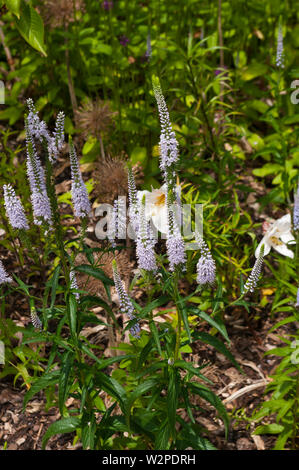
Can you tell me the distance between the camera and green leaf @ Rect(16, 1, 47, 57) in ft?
5.90

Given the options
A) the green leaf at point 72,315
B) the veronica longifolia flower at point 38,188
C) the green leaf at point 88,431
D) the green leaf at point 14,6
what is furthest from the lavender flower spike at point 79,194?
the green leaf at point 88,431

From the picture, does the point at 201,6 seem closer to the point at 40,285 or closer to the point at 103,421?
the point at 40,285

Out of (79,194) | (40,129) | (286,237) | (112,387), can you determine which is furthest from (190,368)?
(286,237)

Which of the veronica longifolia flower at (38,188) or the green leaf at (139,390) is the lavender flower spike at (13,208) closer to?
the veronica longifolia flower at (38,188)

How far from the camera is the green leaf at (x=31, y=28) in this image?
5.90 feet

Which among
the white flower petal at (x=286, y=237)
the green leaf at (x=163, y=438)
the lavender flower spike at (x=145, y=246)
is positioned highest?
the lavender flower spike at (x=145, y=246)

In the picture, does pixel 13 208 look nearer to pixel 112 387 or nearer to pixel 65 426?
pixel 112 387

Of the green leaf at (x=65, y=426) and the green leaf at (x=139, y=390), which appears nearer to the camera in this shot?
the green leaf at (x=139, y=390)

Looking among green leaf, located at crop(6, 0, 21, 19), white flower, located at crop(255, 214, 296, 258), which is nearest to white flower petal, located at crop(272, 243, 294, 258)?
white flower, located at crop(255, 214, 296, 258)

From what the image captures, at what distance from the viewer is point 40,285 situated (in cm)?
371

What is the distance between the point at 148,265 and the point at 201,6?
368cm

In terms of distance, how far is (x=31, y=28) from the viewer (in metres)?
1.82

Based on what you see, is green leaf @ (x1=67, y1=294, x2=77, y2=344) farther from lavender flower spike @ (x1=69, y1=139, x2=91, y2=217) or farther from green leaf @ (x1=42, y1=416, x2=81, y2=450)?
green leaf @ (x1=42, y1=416, x2=81, y2=450)

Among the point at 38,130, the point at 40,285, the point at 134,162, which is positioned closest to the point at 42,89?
the point at 134,162
